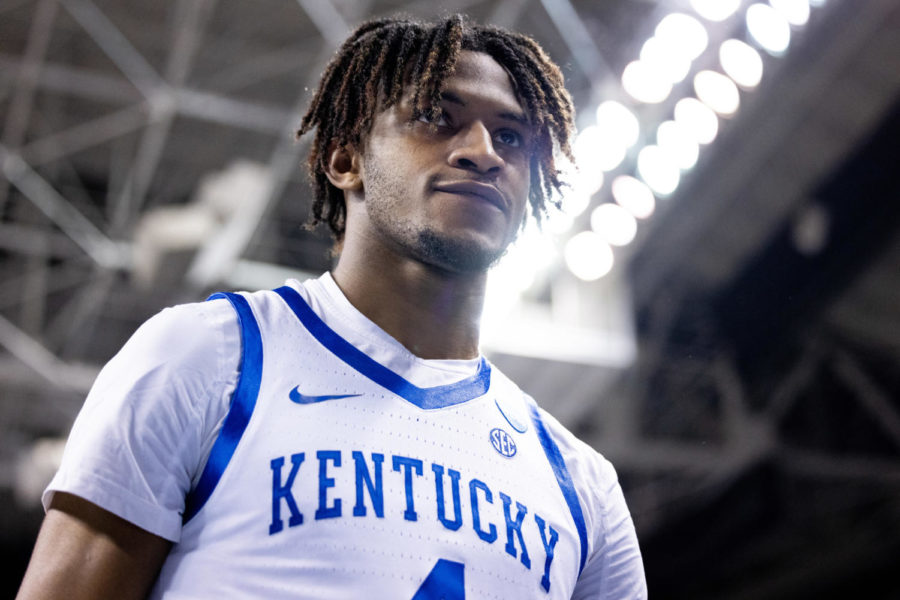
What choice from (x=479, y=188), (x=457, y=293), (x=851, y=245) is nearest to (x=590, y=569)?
(x=457, y=293)

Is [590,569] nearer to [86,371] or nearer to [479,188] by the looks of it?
[479,188]

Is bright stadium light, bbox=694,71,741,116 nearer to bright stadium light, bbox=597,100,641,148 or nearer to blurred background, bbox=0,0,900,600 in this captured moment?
blurred background, bbox=0,0,900,600

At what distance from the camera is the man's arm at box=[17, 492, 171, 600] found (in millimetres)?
1165

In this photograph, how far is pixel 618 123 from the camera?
6488 millimetres

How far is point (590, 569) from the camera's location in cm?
167

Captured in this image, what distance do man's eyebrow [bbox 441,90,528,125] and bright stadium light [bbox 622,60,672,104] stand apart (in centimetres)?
472

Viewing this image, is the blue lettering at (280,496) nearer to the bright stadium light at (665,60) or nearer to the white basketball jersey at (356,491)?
the white basketball jersey at (356,491)

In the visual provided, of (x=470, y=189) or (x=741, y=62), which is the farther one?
(x=741, y=62)

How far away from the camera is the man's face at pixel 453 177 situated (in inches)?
63.1

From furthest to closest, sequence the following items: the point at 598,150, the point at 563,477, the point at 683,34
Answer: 1. the point at 598,150
2. the point at 683,34
3. the point at 563,477

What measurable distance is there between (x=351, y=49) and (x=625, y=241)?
526 centimetres

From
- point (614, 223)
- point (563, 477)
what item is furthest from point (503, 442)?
point (614, 223)

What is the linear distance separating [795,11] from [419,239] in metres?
4.91

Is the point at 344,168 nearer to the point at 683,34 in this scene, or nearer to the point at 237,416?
the point at 237,416
